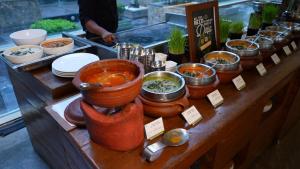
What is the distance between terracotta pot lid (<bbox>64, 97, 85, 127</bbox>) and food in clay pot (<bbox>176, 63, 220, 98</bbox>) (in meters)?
0.51

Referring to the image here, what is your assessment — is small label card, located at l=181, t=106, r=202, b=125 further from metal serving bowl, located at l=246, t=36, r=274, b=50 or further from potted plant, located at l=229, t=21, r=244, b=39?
potted plant, located at l=229, t=21, r=244, b=39

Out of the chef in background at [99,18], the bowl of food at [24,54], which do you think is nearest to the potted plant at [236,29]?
the chef in background at [99,18]

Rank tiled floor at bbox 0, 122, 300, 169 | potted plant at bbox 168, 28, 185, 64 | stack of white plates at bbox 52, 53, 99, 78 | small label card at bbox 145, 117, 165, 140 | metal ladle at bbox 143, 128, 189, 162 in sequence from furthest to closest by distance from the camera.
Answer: tiled floor at bbox 0, 122, 300, 169
potted plant at bbox 168, 28, 185, 64
stack of white plates at bbox 52, 53, 99, 78
small label card at bbox 145, 117, 165, 140
metal ladle at bbox 143, 128, 189, 162

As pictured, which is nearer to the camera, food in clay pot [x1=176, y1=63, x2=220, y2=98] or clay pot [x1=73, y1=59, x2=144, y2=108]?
clay pot [x1=73, y1=59, x2=144, y2=108]

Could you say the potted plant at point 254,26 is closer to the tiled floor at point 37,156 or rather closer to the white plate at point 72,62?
the tiled floor at point 37,156

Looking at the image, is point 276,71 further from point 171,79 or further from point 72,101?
point 72,101

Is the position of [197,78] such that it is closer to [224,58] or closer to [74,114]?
[224,58]

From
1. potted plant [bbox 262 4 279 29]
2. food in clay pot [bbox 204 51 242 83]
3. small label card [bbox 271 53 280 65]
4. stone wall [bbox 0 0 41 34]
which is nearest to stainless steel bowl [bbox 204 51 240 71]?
food in clay pot [bbox 204 51 242 83]

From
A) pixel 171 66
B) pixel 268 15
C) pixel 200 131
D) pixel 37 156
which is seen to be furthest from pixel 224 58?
pixel 37 156

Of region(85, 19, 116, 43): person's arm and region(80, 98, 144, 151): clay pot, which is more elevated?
region(85, 19, 116, 43): person's arm

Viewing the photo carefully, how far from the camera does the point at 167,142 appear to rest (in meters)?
0.88

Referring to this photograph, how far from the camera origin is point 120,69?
35.7 inches

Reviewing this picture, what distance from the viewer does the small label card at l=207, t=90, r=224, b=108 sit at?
1.13 m

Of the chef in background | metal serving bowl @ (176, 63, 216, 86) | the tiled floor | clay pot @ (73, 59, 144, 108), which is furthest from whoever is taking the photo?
the tiled floor
